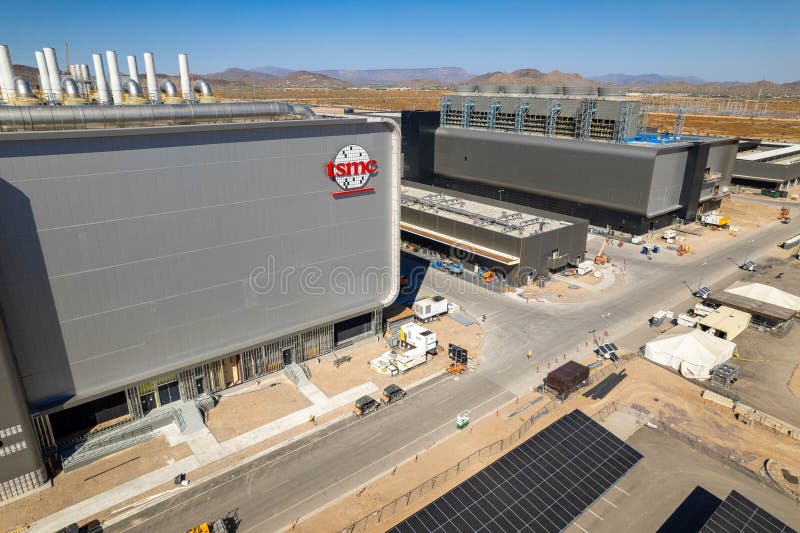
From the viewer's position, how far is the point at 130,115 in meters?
29.0

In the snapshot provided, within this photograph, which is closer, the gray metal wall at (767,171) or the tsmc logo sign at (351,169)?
the tsmc logo sign at (351,169)

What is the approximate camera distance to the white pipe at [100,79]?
34.9 m

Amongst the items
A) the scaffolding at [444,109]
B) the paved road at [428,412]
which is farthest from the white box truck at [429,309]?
the scaffolding at [444,109]

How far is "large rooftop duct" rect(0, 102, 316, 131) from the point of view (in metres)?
26.4

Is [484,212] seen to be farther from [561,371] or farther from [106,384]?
[106,384]

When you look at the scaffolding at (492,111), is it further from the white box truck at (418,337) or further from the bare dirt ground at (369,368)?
the white box truck at (418,337)

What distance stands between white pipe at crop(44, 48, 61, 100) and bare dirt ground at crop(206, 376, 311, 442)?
24.3m

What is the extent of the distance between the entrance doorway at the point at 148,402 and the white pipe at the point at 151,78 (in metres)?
21.0

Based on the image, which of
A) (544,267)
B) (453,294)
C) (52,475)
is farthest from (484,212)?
(52,475)

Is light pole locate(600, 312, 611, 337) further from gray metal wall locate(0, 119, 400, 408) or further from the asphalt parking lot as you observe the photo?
gray metal wall locate(0, 119, 400, 408)

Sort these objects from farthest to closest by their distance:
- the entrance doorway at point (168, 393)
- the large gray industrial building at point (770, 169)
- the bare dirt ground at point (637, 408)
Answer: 1. the large gray industrial building at point (770, 169)
2. the entrance doorway at point (168, 393)
3. the bare dirt ground at point (637, 408)

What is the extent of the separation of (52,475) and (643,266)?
6246cm

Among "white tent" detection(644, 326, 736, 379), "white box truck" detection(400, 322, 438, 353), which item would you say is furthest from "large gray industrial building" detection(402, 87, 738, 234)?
"white box truck" detection(400, 322, 438, 353)

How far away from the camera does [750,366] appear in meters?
39.6
